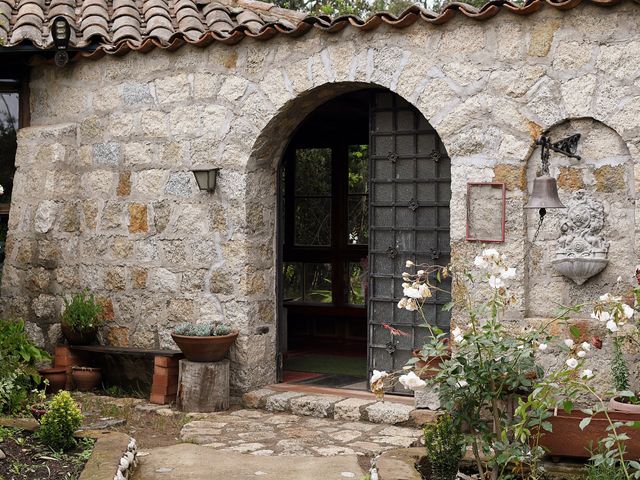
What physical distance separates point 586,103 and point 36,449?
13.1ft

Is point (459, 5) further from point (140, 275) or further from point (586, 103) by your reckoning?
point (140, 275)

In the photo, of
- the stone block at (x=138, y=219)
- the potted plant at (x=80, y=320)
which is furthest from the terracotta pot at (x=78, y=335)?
the stone block at (x=138, y=219)

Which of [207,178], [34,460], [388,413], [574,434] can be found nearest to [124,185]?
[207,178]

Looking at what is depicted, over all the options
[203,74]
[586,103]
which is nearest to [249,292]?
[203,74]

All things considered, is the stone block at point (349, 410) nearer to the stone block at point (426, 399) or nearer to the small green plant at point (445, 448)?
the stone block at point (426, 399)

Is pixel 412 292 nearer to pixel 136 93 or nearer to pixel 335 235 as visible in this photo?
pixel 136 93

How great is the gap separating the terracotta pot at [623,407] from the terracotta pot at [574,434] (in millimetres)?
36

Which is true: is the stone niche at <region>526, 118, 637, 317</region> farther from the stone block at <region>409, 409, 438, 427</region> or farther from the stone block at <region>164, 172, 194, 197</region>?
the stone block at <region>164, 172, 194, 197</region>

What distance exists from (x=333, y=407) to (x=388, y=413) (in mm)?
450

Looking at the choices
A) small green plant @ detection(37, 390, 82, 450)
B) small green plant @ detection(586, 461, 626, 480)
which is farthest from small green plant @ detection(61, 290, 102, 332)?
small green plant @ detection(586, 461, 626, 480)

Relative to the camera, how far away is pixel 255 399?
733 cm

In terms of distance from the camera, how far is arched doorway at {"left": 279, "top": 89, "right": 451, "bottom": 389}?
23.6 ft

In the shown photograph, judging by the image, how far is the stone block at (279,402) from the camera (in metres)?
7.18

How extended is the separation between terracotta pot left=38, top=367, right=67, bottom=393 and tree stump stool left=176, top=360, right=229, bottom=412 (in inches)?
48.4
